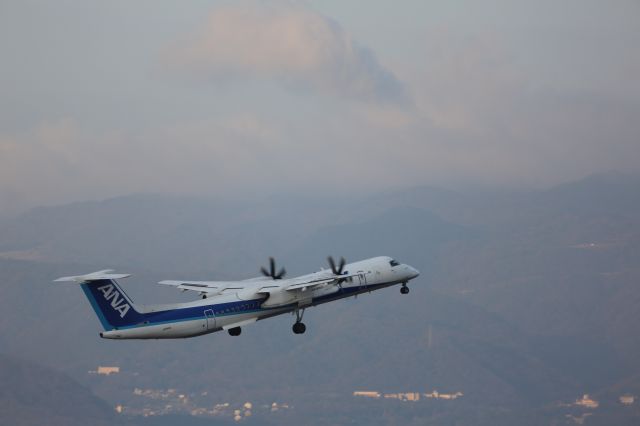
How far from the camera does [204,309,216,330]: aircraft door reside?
252 ft

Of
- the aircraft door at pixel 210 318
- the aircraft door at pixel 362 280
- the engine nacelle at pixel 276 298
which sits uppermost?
the aircraft door at pixel 362 280

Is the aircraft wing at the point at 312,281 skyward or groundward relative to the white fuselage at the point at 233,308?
skyward

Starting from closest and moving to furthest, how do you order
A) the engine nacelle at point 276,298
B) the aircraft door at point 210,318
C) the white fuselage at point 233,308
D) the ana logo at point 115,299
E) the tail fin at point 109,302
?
the tail fin at point 109,302
the ana logo at point 115,299
the white fuselage at point 233,308
the aircraft door at point 210,318
the engine nacelle at point 276,298

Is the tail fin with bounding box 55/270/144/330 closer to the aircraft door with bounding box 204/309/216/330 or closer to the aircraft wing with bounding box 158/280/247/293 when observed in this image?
the aircraft door with bounding box 204/309/216/330

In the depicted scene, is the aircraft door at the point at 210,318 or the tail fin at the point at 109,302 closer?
the tail fin at the point at 109,302

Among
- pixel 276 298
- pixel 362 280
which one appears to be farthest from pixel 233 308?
pixel 362 280

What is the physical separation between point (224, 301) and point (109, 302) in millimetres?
8931

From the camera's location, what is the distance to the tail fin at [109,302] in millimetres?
72375

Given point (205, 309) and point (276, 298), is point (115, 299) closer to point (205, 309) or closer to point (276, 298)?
point (205, 309)

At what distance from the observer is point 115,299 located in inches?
2872

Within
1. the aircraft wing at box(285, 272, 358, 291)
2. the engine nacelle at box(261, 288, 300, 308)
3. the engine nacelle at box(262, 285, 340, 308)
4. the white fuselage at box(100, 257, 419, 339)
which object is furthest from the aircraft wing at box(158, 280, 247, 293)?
the aircraft wing at box(285, 272, 358, 291)

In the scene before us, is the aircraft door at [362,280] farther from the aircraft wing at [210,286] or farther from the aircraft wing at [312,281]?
the aircraft wing at [210,286]

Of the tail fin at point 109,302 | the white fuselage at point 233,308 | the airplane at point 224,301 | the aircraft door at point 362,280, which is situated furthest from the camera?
the aircraft door at point 362,280

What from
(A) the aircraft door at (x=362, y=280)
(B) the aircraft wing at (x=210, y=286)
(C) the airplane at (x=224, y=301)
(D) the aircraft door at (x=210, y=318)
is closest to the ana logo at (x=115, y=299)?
(C) the airplane at (x=224, y=301)
